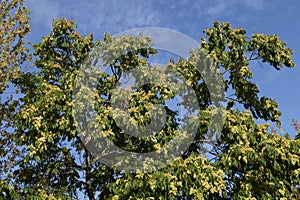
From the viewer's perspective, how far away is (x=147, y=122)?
13.0 m

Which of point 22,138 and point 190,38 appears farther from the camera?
point 190,38

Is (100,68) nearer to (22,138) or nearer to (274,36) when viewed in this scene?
(22,138)

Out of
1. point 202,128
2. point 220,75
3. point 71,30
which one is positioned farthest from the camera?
point 71,30

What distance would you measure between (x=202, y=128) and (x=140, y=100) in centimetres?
251

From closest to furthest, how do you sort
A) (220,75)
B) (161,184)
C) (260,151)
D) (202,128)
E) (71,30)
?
(161,184) < (260,151) < (202,128) < (220,75) < (71,30)

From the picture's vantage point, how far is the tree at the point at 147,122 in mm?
12242

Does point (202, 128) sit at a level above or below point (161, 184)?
above

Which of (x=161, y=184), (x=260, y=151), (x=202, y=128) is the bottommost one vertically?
(x=161, y=184)

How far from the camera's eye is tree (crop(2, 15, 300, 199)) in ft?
40.2

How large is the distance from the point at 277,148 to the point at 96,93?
21.4 feet

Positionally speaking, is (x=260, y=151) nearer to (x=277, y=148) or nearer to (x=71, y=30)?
(x=277, y=148)

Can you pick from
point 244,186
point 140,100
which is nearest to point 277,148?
point 244,186

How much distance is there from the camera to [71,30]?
16.4 metres

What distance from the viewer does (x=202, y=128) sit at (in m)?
13.6
